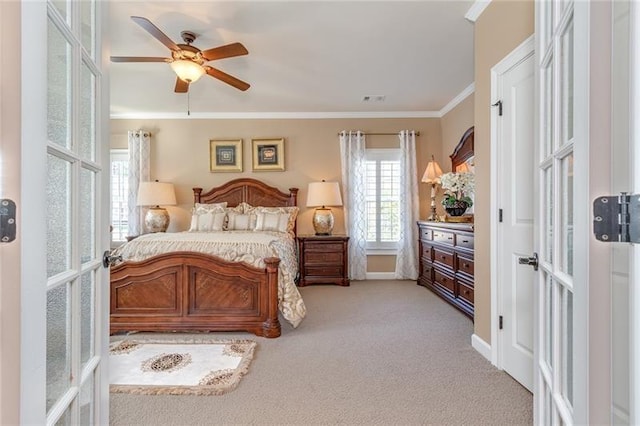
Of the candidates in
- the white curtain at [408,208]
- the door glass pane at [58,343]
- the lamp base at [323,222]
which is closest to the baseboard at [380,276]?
the white curtain at [408,208]

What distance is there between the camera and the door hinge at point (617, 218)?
2.27 feet

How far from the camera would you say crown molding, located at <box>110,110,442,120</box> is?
5.47 meters

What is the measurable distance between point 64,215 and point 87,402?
2.08 feet

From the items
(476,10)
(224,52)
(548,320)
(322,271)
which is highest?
(476,10)

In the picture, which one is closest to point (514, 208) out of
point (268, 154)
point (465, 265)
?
point (465, 265)

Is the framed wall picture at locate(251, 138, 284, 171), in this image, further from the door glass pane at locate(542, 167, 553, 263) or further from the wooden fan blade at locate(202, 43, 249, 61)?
the door glass pane at locate(542, 167, 553, 263)

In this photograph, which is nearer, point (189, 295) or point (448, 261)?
point (189, 295)

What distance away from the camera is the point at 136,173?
5.45 meters

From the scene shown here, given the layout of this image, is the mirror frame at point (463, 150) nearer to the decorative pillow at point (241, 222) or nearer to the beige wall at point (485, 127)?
the beige wall at point (485, 127)

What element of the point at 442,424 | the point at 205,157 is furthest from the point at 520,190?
the point at 205,157

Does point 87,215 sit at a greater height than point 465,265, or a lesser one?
greater

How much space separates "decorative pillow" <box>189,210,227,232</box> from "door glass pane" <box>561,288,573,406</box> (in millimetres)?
4307

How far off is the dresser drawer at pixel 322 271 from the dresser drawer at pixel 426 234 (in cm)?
126

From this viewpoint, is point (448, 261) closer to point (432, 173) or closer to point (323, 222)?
point (432, 173)
